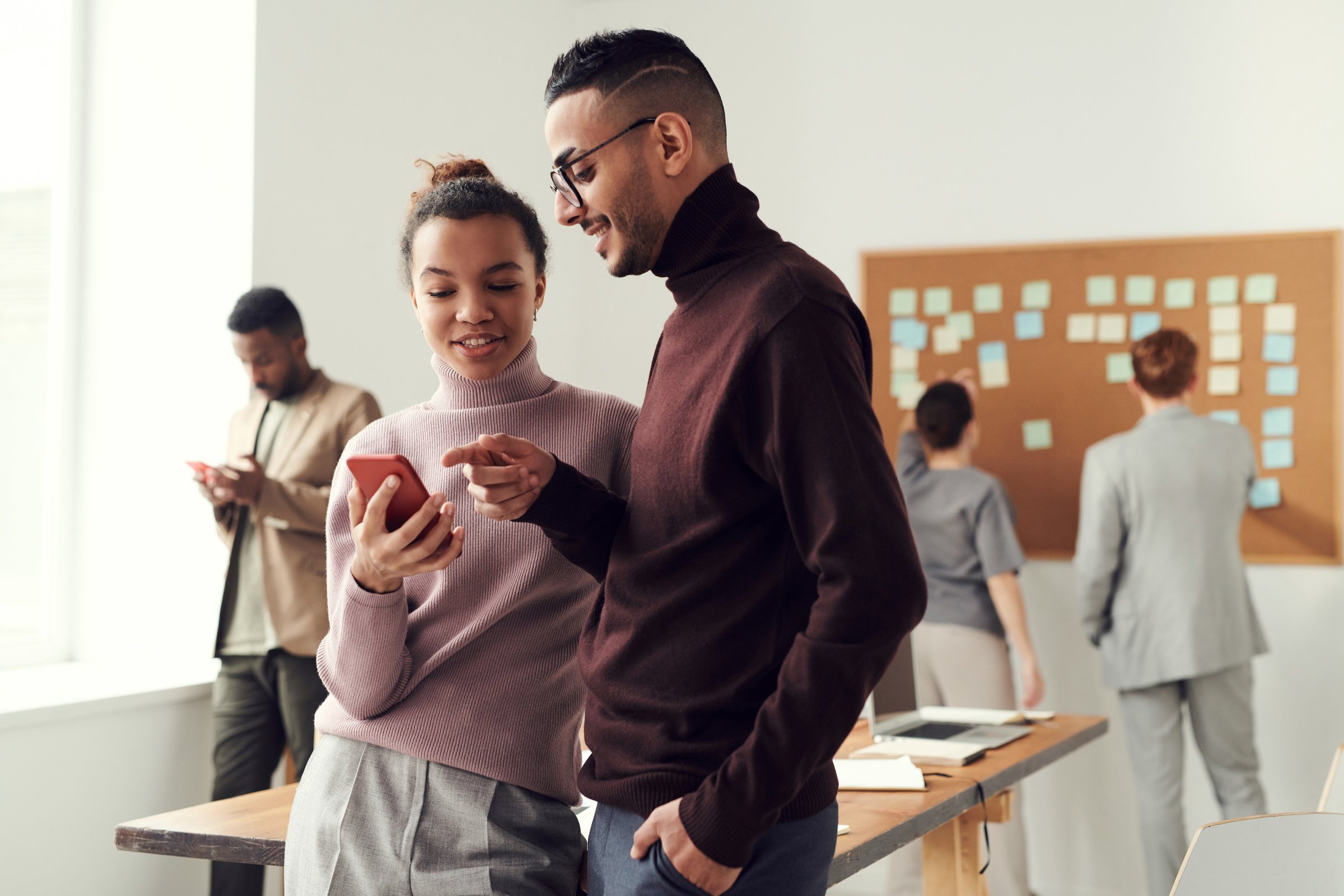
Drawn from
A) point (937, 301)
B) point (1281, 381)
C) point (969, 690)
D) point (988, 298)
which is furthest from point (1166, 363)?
point (969, 690)

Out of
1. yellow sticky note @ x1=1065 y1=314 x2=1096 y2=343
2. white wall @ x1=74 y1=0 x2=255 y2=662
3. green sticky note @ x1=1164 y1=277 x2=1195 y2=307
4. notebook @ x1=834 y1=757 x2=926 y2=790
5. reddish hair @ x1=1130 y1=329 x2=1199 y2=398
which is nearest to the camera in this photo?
notebook @ x1=834 y1=757 x2=926 y2=790

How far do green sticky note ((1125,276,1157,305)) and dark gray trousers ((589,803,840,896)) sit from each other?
3.52 m

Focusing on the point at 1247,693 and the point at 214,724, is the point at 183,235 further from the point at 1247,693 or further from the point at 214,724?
the point at 1247,693

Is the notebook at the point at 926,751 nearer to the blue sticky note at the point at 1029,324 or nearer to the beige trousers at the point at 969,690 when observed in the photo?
the beige trousers at the point at 969,690

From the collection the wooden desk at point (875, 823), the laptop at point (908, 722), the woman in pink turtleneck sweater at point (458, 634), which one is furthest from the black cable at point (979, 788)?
the woman in pink turtleneck sweater at point (458, 634)

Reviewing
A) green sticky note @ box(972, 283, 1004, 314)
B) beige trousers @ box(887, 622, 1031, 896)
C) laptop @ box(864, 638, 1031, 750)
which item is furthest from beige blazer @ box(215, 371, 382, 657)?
green sticky note @ box(972, 283, 1004, 314)

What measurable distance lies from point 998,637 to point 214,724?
2.35 m

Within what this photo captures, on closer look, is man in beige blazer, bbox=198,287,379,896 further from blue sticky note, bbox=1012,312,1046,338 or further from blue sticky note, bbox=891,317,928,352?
blue sticky note, bbox=1012,312,1046,338

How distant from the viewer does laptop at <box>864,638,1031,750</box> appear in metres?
2.66

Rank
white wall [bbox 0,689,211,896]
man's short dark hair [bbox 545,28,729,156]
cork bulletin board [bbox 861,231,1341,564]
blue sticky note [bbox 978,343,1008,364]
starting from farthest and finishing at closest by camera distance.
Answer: blue sticky note [bbox 978,343,1008,364]
cork bulletin board [bbox 861,231,1341,564]
white wall [bbox 0,689,211,896]
man's short dark hair [bbox 545,28,729,156]

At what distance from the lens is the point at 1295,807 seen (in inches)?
156

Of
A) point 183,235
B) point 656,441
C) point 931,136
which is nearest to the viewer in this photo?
point 656,441

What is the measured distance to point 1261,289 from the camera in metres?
4.07

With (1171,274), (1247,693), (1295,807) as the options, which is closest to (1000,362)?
(1171,274)
